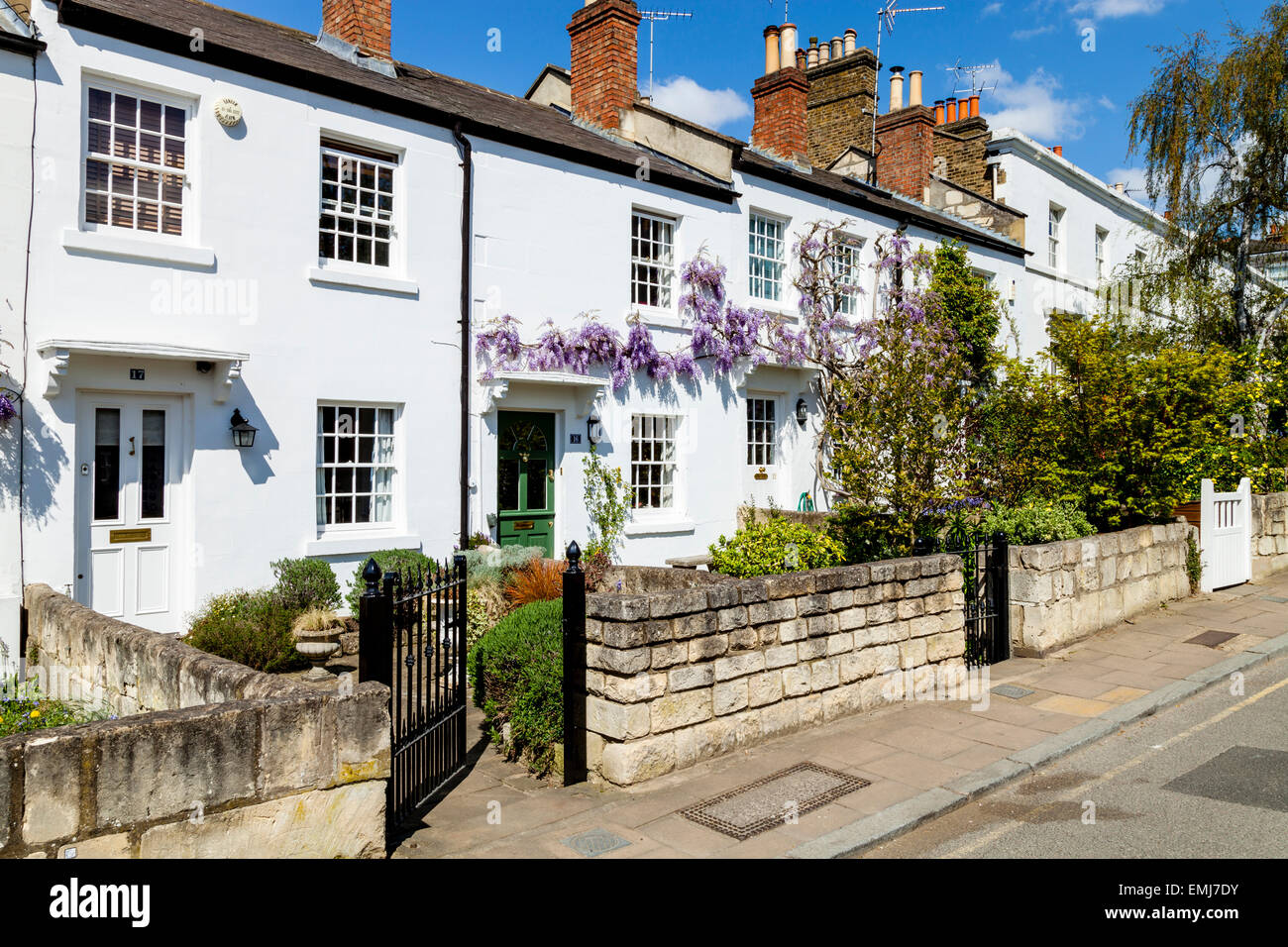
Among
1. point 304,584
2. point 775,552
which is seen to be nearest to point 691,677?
point 775,552

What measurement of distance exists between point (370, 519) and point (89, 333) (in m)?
3.66

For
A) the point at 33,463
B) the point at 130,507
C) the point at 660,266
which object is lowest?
the point at 130,507

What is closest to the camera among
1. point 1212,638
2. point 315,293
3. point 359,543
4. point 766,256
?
point 315,293

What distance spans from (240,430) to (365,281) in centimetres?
239

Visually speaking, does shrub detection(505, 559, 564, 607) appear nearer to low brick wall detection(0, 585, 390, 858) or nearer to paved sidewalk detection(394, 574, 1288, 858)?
paved sidewalk detection(394, 574, 1288, 858)

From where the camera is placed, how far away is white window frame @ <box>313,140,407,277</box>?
10.7 metres

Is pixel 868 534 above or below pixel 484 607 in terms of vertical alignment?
above

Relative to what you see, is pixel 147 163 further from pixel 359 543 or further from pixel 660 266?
pixel 660 266

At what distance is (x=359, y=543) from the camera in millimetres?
10742

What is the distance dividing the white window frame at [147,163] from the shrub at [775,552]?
6.69 m

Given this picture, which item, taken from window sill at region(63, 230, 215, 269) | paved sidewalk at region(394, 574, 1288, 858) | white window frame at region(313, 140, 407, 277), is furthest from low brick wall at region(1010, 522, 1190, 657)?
window sill at region(63, 230, 215, 269)

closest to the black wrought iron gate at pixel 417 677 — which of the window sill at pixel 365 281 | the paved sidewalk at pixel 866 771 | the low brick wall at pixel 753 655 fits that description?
the paved sidewalk at pixel 866 771

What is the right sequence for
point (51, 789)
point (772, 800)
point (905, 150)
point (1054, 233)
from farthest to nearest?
1. point (1054, 233)
2. point (905, 150)
3. point (772, 800)
4. point (51, 789)
